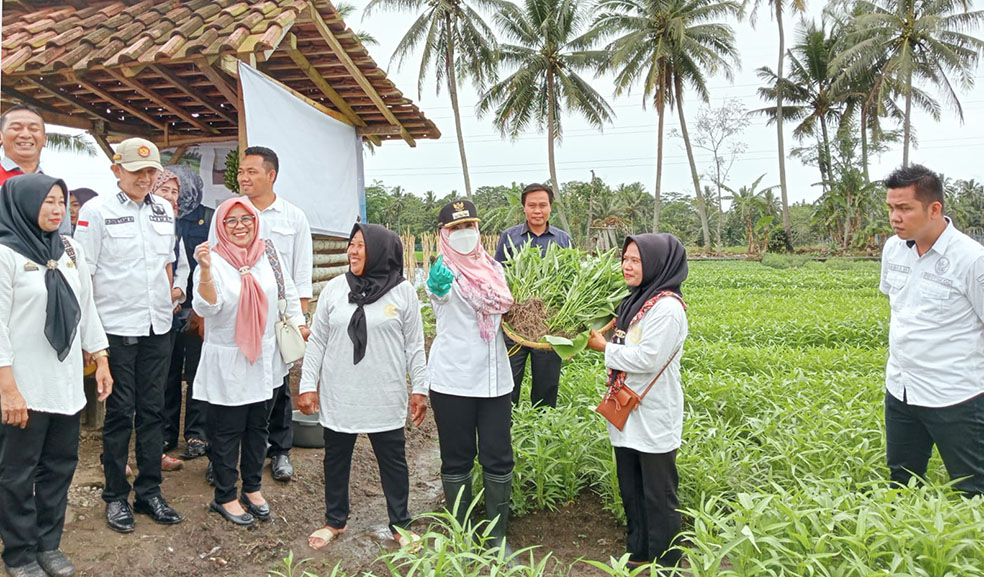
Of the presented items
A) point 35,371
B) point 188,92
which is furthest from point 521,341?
point 188,92

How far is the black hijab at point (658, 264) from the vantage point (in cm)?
300

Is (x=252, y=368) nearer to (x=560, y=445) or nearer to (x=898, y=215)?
(x=560, y=445)

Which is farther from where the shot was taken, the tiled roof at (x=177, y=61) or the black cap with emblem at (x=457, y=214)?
the tiled roof at (x=177, y=61)

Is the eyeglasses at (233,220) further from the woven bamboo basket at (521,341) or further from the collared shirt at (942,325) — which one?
the collared shirt at (942,325)

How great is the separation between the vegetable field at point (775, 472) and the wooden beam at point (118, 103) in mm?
4419

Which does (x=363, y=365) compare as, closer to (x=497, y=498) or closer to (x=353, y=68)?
(x=497, y=498)

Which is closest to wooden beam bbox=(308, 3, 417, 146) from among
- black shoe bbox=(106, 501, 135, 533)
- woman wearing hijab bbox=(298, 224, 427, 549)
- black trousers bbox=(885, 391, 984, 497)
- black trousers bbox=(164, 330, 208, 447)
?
black trousers bbox=(164, 330, 208, 447)

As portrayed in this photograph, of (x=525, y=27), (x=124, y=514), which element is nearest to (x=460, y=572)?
(x=124, y=514)

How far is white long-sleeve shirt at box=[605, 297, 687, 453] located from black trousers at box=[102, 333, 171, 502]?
2.30 metres

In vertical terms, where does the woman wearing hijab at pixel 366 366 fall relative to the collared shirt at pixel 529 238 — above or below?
below

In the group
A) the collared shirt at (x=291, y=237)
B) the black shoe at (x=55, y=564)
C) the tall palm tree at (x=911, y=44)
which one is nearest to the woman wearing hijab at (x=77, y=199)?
the collared shirt at (x=291, y=237)

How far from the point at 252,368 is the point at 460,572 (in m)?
1.66

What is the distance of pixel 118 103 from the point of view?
19.2ft

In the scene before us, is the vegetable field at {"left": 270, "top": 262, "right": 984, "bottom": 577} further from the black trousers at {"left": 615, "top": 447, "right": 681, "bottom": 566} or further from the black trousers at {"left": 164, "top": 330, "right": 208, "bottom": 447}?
the black trousers at {"left": 164, "top": 330, "right": 208, "bottom": 447}
